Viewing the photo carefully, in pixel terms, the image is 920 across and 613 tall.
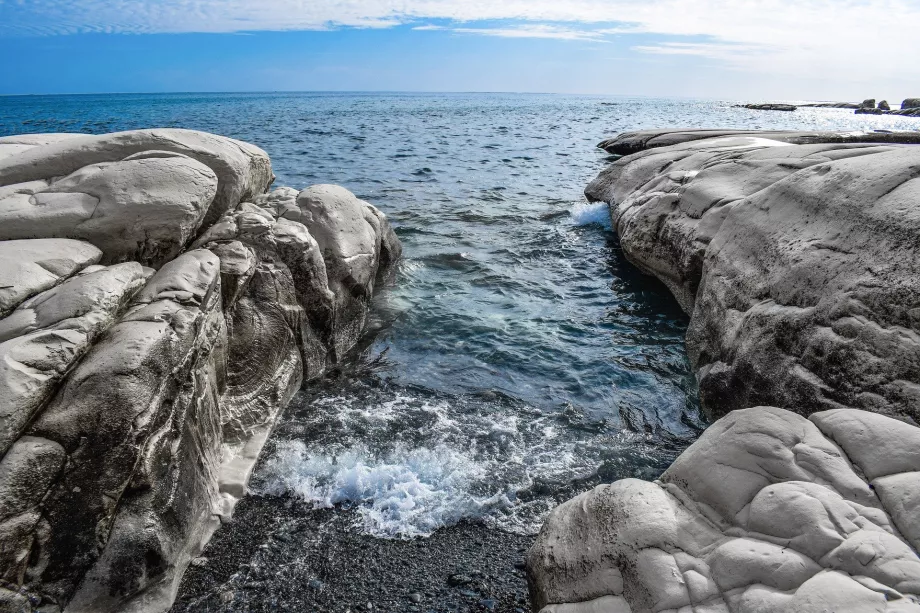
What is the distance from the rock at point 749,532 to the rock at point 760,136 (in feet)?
33.1

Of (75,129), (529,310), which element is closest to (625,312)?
(529,310)

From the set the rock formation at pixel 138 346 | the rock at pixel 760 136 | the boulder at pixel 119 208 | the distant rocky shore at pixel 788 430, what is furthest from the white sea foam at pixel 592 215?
the boulder at pixel 119 208

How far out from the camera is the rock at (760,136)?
1241 cm

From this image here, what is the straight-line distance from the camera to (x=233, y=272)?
5875 millimetres

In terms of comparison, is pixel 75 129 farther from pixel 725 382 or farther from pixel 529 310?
pixel 725 382

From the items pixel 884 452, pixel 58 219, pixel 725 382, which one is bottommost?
pixel 725 382

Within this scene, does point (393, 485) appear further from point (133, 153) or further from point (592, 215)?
point (592, 215)

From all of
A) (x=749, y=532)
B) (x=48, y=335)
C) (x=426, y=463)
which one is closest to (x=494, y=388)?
(x=426, y=463)

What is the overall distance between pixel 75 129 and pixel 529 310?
133ft

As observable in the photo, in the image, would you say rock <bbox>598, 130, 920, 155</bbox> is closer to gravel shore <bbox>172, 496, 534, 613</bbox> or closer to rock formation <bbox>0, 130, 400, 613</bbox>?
rock formation <bbox>0, 130, 400, 613</bbox>

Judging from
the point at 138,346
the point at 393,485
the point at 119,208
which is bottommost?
the point at 393,485

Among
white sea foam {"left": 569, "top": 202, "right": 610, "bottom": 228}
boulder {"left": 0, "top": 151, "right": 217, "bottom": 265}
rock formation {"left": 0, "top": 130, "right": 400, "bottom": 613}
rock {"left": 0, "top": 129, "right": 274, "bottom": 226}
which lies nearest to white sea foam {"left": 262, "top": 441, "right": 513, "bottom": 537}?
rock formation {"left": 0, "top": 130, "right": 400, "bottom": 613}

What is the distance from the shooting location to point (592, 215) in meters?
14.5

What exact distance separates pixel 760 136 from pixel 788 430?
39.1 ft
